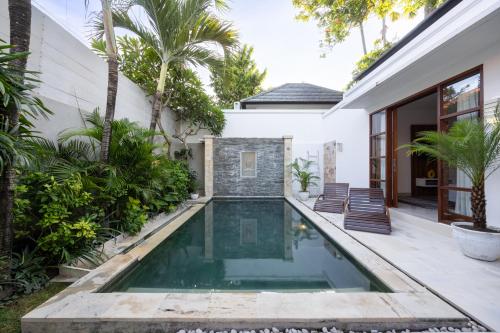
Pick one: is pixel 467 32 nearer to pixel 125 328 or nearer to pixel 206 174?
pixel 125 328

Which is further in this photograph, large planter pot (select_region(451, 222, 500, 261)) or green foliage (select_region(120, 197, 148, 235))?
green foliage (select_region(120, 197, 148, 235))

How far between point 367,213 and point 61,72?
23.8 feet

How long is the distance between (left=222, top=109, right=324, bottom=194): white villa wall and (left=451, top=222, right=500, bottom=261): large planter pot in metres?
9.04

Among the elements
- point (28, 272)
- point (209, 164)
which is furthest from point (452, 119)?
point (209, 164)

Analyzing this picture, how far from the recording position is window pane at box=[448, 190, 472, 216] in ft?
14.8

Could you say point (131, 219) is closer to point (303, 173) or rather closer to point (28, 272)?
→ point (28, 272)

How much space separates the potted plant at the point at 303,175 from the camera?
1045 centimetres

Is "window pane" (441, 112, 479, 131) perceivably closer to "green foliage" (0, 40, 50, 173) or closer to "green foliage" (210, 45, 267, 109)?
"green foliage" (0, 40, 50, 173)

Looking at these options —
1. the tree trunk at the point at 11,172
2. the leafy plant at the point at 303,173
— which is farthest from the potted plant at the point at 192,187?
the tree trunk at the point at 11,172

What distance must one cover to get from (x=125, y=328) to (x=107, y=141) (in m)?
3.40

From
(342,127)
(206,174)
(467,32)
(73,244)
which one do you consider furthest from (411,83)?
(206,174)

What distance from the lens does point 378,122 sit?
7.76 m

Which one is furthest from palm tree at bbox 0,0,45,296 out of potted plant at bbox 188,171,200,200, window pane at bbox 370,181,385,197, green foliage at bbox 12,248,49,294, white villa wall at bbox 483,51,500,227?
window pane at bbox 370,181,385,197

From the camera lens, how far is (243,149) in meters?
11.9
